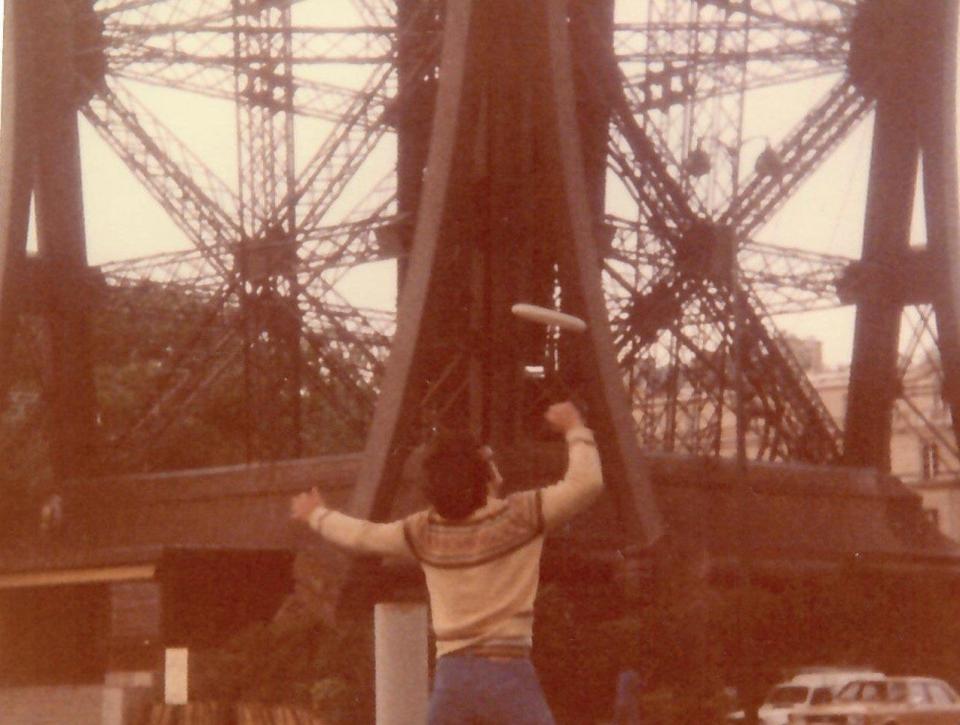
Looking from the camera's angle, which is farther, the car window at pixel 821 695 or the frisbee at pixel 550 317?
the car window at pixel 821 695

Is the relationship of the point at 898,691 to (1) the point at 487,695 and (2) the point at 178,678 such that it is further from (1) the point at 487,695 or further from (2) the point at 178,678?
(1) the point at 487,695

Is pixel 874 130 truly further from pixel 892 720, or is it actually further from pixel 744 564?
pixel 892 720

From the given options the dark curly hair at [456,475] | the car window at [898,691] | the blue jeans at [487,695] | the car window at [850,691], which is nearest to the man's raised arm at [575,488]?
the dark curly hair at [456,475]

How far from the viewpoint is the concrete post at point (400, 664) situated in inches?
416

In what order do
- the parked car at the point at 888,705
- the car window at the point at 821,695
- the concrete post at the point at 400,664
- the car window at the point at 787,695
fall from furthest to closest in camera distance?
the car window at the point at 787,695
the car window at the point at 821,695
the parked car at the point at 888,705
the concrete post at the point at 400,664

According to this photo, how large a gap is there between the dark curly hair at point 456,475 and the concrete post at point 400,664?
13.5 ft

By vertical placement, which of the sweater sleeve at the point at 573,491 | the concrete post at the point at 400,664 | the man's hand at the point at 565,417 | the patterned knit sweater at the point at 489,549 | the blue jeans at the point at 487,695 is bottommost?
the concrete post at the point at 400,664

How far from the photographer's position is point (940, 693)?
24.6 metres

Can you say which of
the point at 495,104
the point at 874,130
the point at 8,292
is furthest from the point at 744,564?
the point at 8,292

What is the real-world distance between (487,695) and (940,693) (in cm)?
1920

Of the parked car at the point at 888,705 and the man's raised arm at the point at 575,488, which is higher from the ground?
the man's raised arm at the point at 575,488

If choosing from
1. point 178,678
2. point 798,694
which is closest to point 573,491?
point 178,678

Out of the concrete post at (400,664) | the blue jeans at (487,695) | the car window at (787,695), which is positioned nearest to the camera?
the blue jeans at (487,695)

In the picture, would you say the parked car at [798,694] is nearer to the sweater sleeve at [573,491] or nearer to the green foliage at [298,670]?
the green foliage at [298,670]
